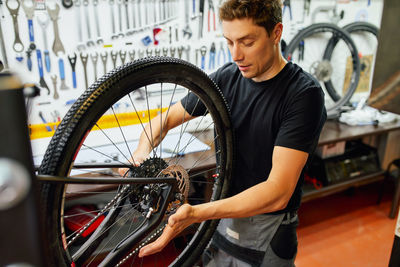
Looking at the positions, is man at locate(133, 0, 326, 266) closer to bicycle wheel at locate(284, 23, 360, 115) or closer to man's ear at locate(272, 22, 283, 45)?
man's ear at locate(272, 22, 283, 45)

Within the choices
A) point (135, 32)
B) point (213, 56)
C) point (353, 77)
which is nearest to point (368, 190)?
point (353, 77)

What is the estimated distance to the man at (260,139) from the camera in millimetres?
907

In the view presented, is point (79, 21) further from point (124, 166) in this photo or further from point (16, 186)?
point (16, 186)

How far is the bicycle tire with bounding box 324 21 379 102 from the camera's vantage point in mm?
2689

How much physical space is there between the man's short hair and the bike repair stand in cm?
73

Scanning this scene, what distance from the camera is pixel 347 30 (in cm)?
272

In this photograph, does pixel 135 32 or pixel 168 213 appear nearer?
pixel 168 213

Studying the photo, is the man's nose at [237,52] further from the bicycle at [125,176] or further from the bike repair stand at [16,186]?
the bike repair stand at [16,186]

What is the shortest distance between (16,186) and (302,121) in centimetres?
81

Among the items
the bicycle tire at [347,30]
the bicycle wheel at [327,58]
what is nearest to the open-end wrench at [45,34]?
the bicycle wheel at [327,58]

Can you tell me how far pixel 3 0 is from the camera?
1622mm

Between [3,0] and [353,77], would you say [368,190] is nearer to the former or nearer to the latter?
[353,77]

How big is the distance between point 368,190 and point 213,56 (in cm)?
197

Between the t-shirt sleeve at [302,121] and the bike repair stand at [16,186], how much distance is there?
0.74m
